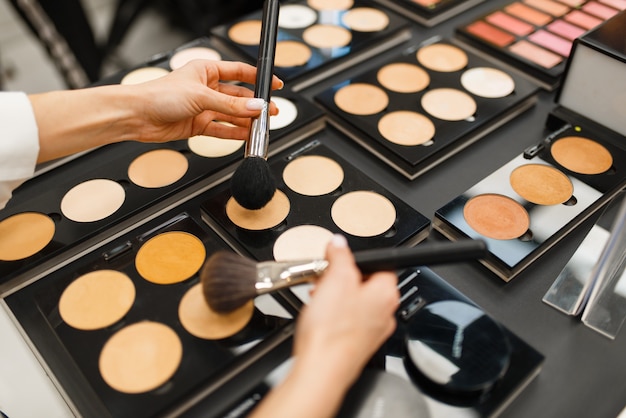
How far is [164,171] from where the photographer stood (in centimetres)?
102

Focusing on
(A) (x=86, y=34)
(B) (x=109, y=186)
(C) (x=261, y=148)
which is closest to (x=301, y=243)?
(C) (x=261, y=148)

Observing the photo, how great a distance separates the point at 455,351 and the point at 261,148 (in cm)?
41

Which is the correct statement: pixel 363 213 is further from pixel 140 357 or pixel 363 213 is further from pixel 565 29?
pixel 565 29

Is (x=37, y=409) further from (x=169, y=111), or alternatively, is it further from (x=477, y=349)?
(x=477, y=349)

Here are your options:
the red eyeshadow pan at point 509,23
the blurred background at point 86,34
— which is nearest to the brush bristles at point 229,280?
the red eyeshadow pan at point 509,23

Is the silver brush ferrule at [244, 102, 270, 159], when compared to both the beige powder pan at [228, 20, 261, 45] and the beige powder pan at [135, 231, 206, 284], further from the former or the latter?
the beige powder pan at [228, 20, 261, 45]

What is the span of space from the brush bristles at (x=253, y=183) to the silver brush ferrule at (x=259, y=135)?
34mm

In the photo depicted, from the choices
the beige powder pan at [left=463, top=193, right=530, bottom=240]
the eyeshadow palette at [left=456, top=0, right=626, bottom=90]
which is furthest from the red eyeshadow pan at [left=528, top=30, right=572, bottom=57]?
the beige powder pan at [left=463, top=193, right=530, bottom=240]

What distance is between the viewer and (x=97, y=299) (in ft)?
2.65

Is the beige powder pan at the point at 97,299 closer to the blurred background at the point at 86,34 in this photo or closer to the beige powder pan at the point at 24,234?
the beige powder pan at the point at 24,234

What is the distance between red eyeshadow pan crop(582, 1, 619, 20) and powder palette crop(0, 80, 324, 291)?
74 cm

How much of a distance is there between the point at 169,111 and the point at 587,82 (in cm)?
75

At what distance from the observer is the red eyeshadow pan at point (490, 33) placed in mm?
1263

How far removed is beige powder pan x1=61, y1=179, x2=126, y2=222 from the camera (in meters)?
0.95
